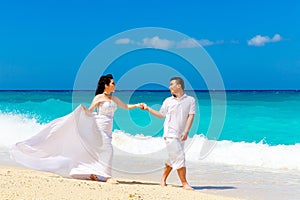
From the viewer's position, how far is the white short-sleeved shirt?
7488 millimetres

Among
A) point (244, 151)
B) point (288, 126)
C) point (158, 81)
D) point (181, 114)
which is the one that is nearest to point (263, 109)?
point (288, 126)

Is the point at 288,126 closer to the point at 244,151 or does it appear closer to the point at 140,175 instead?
the point at 244,151

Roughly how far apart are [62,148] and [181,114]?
6.71ft

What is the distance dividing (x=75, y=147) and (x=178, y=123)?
1758 mm

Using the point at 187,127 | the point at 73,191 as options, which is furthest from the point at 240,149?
the point at 73,191

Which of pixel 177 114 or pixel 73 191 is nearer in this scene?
pixel 73 191

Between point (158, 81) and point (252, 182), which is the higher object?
point (158, 81)

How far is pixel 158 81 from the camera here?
11109mm

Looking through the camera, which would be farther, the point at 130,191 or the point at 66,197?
the point at 130,191

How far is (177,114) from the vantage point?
7.52 meters

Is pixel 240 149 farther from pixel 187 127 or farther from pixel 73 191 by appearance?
pixel 73 191

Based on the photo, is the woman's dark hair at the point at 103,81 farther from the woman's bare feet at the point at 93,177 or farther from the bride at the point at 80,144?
the woman's bare feet at the point at 93,177

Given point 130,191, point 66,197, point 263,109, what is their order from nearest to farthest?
point 66,197, point 130,191, point 263,109

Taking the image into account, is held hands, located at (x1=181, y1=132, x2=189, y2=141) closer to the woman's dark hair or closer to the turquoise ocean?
the turquoise ocean
